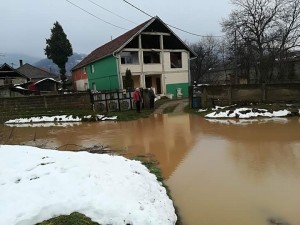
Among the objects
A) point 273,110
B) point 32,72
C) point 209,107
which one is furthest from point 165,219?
point 32,72

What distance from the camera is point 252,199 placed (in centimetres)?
609

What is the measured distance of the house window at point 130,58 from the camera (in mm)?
28406

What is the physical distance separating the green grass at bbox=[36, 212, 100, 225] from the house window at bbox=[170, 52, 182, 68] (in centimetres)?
2770

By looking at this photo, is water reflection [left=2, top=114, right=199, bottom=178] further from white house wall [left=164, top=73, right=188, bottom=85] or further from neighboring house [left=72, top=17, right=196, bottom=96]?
white house wall [left=164, top=73, right=188, bottom=85]

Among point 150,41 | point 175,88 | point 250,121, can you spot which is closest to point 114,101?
point 250,121

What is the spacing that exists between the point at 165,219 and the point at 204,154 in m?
4.77

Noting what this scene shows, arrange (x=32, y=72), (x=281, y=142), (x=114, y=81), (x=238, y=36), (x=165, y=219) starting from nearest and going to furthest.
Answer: (x=165, y=219) < (x=281, y=142) < (x=114, y=81) < (x=238, y=36) < (x=32, y=72)

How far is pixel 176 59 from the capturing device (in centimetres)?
3209

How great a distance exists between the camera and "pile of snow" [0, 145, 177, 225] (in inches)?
184

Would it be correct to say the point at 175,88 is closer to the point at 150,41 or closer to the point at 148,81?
the point at 148,81

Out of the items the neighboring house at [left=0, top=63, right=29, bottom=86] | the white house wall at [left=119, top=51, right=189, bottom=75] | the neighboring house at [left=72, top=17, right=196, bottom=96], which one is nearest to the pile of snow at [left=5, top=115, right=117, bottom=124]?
the neighboring house at [left=72, top=17, right=196, bottom=96]

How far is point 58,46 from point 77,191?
133 ft

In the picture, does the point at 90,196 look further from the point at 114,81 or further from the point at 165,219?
the point at 114,81

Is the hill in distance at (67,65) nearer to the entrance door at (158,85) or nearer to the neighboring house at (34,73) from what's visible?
the neighboring house at (34,73)
